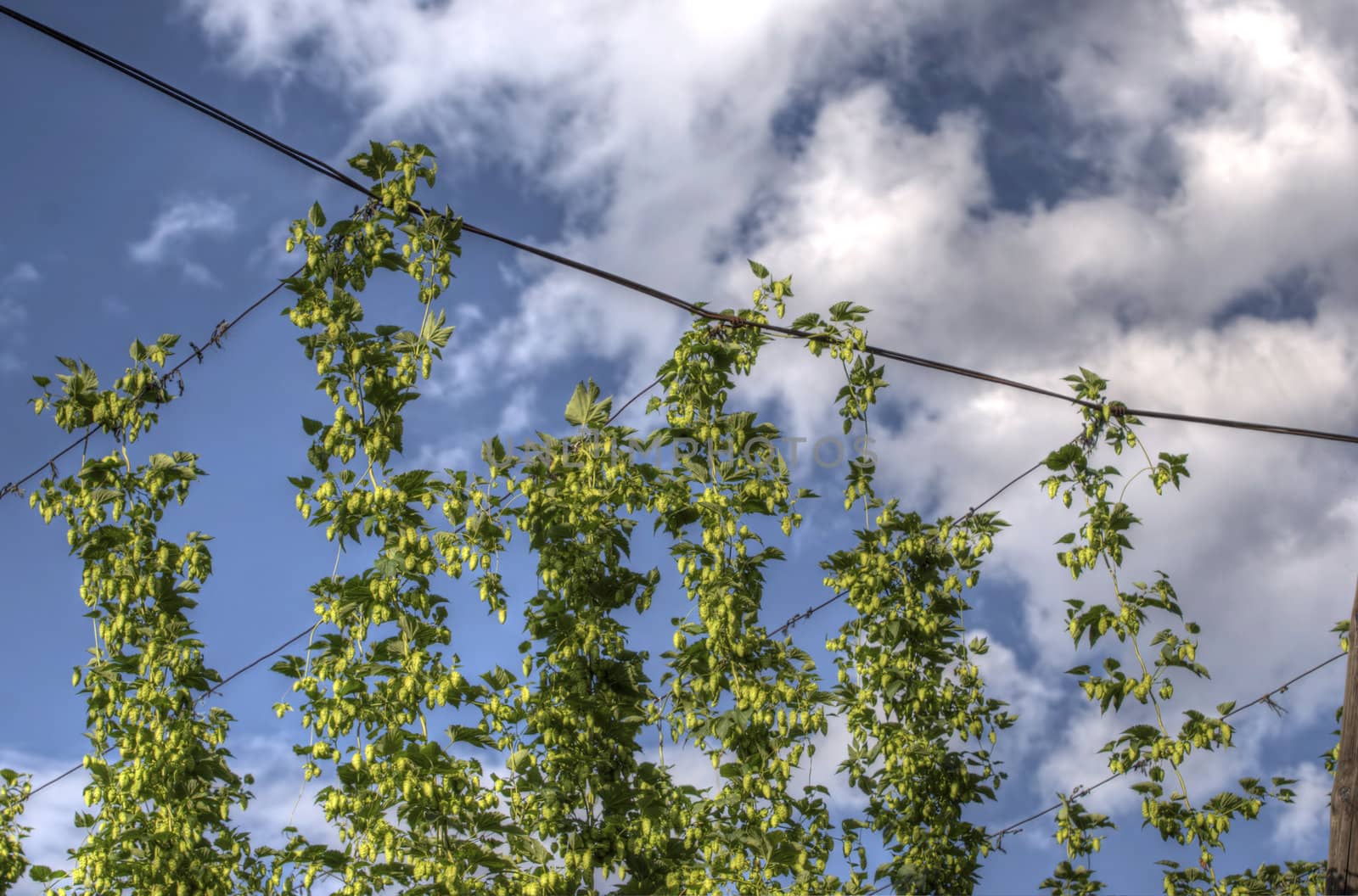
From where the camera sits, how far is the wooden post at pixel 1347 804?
4.53 m

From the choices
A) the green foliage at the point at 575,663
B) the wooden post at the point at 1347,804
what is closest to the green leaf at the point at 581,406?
the green foliage at the point at 575,663

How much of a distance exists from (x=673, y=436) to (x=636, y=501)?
338 mm

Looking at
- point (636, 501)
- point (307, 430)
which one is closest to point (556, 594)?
point (636, 501)

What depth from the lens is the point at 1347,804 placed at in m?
4.62

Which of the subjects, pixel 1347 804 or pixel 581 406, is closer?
pixel 1347 804

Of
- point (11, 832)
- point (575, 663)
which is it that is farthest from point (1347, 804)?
point (11, 832)

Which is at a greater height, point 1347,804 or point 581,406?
point 581,406

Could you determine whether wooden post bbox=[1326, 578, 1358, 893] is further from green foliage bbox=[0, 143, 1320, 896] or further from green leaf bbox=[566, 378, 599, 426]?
green leaf bbox=[566, 378, 599, 426]

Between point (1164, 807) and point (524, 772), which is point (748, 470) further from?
point (1164, 807)

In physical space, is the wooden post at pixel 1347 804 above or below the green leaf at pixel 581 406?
below

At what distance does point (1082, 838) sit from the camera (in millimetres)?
5129

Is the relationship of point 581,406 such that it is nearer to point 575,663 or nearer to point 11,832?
point 575,663

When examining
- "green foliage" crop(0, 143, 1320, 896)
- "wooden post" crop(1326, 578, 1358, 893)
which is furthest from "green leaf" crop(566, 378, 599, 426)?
"wooden post" crop(1326, 578, 1358, 893)

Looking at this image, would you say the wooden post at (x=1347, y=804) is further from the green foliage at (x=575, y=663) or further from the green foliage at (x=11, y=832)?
the green foliage at (x=11, y=832)
